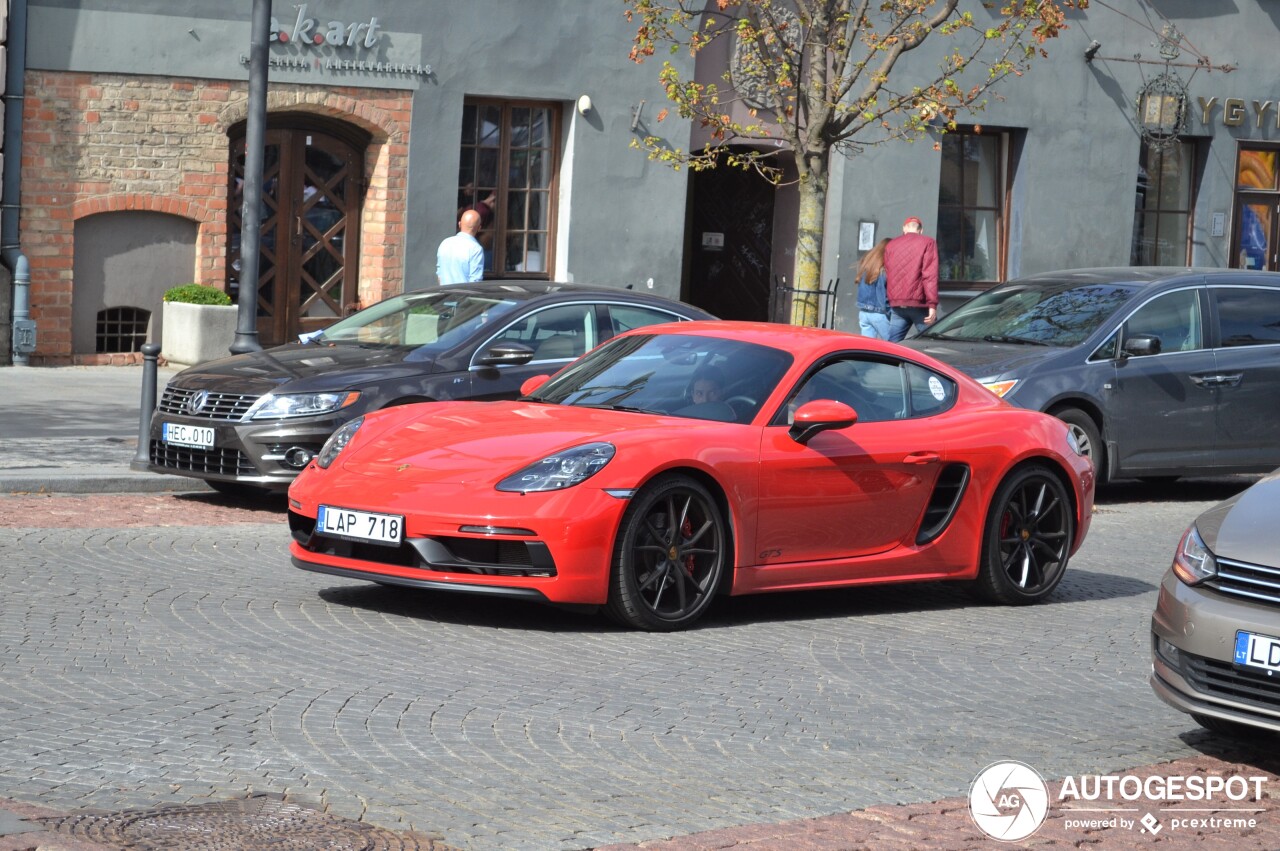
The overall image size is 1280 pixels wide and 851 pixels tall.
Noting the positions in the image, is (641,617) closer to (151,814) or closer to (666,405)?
(666,405)

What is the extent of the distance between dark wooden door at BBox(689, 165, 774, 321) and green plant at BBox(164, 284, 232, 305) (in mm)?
7888

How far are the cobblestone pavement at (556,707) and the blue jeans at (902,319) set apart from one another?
916 cm

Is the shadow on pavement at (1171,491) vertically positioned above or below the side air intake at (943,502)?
below

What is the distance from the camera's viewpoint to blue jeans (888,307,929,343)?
19.3m

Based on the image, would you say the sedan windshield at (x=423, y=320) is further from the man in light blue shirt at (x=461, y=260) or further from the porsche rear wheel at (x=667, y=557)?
the porsche rear wheel at (x=667, y=557)

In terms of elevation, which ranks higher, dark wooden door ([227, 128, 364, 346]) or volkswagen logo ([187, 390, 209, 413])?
dark wooden door ([227, 128, 364, 346])

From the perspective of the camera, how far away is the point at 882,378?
9.53 metres

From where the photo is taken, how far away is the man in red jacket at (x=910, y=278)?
1897cm

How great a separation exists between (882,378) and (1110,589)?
216 cm

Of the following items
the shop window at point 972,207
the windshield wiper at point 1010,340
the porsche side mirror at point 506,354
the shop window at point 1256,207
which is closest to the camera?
the porsche side mirror at point 506,354

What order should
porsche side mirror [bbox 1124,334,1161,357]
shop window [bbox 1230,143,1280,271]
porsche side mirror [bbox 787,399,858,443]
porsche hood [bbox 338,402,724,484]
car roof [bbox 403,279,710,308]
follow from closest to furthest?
porsche hood [bbox 338,402,724,484] → porsche side mirror [bbox 787,399,858,443] → car roof [bbox 403,279,710,308] → porsche side mirror [bbox 1124,334,1161,357] → shop window [bbox 1230,143,1280,271]

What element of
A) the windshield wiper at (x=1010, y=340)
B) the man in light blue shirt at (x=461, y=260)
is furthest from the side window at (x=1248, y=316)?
the man in light blue shirt at (x=461, y=260)

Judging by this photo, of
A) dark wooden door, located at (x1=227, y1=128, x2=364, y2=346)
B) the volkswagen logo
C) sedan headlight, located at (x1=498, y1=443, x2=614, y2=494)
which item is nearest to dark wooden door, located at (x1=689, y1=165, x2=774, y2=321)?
dark wooden door, located at (x1=227, y1=128, x2=364, y2=346)

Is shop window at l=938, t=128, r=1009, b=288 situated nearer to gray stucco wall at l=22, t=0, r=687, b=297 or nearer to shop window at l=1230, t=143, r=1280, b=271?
gray stucco wall at l=22, t=0, r=687, b=297
